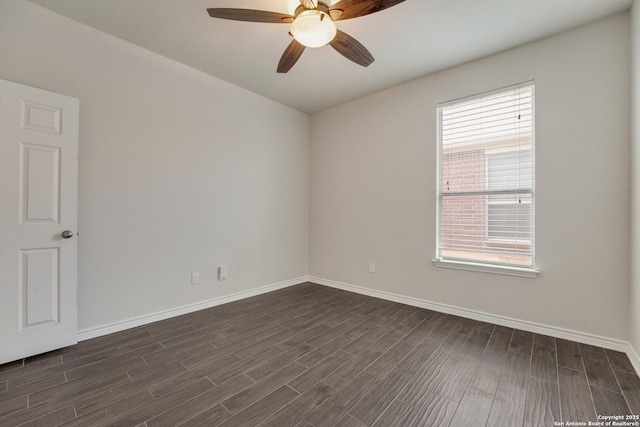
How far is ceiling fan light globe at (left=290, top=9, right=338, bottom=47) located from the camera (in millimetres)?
1693

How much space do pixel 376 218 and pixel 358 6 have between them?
8.18 feet

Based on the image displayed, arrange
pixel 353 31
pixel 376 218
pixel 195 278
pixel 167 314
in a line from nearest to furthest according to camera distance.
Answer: pixel 353 31
pixel 167 314
pixel 195 278
pixel 376 218

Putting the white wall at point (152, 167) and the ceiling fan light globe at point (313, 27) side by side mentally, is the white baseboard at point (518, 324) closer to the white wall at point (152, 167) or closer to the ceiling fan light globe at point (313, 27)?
the white wall at point (152, 167)

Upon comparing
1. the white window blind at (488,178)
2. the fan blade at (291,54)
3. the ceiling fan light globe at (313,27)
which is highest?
the fan blade at (291,54)

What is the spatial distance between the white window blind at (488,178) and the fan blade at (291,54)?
1863 millimetres

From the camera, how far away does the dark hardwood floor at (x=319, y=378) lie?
1.54 meters

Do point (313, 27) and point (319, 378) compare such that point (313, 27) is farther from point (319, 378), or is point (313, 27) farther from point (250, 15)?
point (319, 378)

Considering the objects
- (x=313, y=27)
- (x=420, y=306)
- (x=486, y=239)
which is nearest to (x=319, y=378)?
(x=420, y=306)

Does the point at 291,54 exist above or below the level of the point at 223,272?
above

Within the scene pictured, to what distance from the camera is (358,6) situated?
175 centimetres

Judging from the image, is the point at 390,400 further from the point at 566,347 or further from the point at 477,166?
the point at 477,166

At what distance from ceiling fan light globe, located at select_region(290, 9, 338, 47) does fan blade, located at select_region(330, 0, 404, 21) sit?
12cm

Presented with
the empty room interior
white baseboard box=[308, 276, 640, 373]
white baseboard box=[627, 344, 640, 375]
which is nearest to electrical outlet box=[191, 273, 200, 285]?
the empty room interior

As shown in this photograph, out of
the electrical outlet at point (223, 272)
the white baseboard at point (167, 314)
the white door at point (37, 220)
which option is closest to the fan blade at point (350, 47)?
the white door at point (37, 220)
